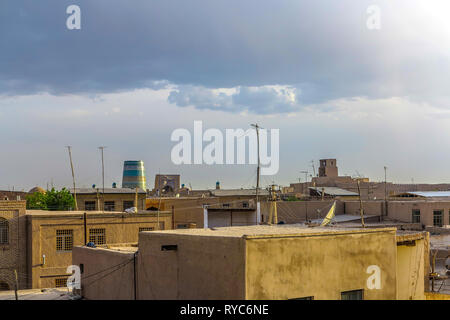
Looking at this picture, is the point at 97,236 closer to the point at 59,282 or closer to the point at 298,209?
the point at 59,282

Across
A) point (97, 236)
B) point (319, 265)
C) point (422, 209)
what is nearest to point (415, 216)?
point (422, 209)

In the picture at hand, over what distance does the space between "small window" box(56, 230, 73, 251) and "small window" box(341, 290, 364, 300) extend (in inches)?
807

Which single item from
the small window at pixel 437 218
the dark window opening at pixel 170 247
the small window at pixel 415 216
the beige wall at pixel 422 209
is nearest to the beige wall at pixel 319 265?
the dark window opening at pixel 170 247

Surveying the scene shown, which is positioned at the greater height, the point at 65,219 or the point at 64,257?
the point at 65,219

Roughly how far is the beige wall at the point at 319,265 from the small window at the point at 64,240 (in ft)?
67.5

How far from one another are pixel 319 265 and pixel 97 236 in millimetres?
20583

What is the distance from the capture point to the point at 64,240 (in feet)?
99.4

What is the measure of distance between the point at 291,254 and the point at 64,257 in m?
20.7

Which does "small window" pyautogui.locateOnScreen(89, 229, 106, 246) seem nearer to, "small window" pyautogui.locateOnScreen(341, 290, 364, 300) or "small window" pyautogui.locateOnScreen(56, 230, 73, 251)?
"small window" pyautogui.locateOnScreen(56, 230, 73, 251)

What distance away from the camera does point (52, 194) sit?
46.7 metres

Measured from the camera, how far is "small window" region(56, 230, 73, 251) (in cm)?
3014

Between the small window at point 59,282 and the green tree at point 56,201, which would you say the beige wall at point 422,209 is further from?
the green tree at point 56,201
